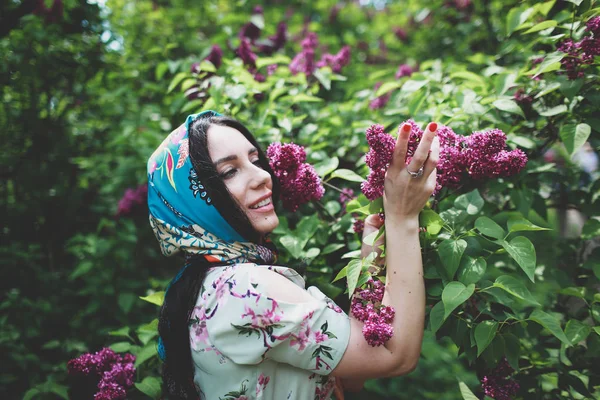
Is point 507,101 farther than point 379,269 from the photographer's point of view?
Yes

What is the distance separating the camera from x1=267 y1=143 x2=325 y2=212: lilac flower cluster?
5.27ft

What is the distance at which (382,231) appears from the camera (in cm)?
142

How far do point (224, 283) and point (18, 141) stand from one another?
286 cm

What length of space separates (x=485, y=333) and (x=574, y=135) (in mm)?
830

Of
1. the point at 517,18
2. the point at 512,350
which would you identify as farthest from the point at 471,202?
the point at 517,18

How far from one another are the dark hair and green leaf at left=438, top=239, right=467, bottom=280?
25.7 inches

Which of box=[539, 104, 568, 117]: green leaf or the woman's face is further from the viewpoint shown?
box=[539, 104, 568, 117]: green leaf

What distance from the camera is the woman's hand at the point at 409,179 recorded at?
4.26ft

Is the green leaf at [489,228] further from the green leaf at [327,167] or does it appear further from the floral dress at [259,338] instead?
the green leaf at [327,167]

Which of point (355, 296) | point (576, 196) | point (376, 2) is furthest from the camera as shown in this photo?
point (376, 2)

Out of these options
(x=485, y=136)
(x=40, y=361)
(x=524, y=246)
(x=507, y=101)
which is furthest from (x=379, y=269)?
(x=40, y=361)

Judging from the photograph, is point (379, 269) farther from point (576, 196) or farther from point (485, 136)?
point (576, 196)

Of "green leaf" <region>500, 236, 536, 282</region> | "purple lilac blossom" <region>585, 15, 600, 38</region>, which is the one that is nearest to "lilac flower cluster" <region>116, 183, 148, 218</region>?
"green leaf" <region>500, 236, 536, 282</region>

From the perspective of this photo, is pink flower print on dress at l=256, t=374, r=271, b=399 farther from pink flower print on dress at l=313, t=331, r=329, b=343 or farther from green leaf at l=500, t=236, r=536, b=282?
green leaf at l=500, t=236, r=536, b=282
